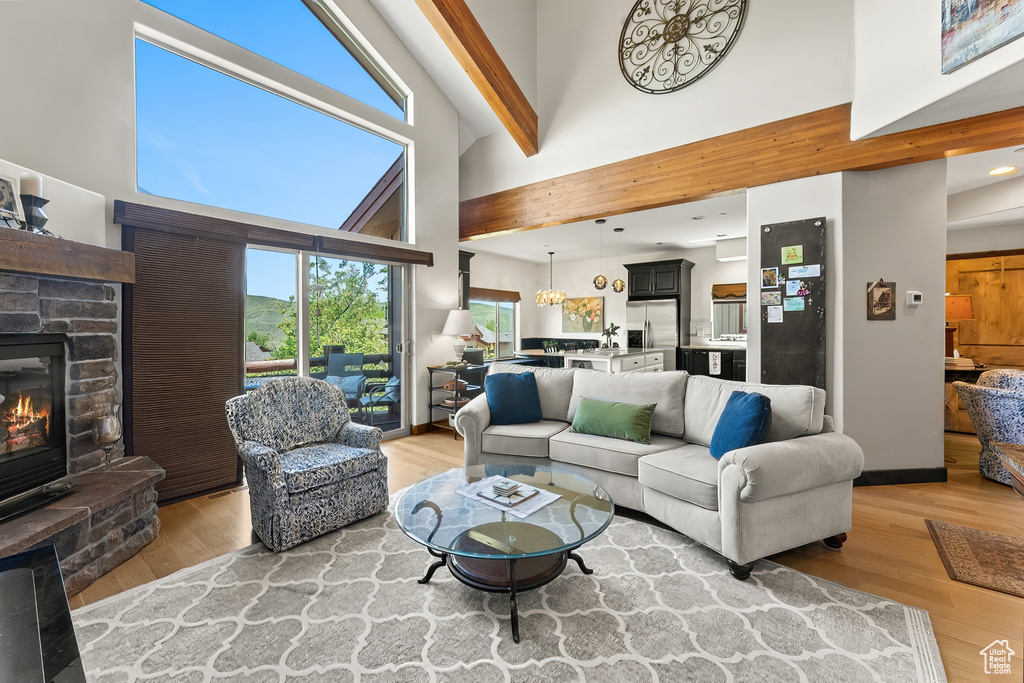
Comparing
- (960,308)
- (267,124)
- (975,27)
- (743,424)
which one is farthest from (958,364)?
(267,124)

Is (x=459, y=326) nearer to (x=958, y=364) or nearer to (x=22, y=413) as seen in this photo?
(x=22, y=413)

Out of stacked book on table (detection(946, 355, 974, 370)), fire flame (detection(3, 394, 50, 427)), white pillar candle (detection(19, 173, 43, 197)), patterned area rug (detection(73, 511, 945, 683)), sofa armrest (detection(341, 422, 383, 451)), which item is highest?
white pillar candle (detection(19, 173, 43, 197))

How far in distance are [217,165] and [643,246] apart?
255 inches

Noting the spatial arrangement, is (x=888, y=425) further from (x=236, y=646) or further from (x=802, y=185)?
(x=236, y=646)

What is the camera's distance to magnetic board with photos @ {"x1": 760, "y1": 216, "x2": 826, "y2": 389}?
3479mm

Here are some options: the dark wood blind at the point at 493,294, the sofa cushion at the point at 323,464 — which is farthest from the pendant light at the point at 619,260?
the sofa cushion at the point at 323,464

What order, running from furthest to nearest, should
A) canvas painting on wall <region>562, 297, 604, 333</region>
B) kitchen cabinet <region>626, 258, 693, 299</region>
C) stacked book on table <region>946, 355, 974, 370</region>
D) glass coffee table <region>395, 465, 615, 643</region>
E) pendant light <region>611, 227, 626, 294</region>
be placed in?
canvas painting on wall <region>562, 297, 604, 333</region> → kitchen cabinet <region>626, 258, 693, 299</region> → pendant light <region>611, 227, 626, 294</region> → stacked book on table <region>946, 355, 974, 370</region> → glass coffee table <region>395, 465, 615, 643</region>

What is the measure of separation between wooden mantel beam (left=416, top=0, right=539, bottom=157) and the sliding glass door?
2079mm

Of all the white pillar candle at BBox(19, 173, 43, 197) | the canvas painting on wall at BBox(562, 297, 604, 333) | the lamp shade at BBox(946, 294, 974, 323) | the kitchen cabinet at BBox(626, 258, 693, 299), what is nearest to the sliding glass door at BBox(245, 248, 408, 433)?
the white pillar candle at BBox(19, 173, 43, 197)

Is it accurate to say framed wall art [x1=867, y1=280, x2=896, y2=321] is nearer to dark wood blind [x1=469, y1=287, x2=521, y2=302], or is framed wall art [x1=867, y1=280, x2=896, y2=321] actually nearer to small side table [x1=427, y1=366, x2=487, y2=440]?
small side table [x1=427, y1=366, x2=487, y2=440]

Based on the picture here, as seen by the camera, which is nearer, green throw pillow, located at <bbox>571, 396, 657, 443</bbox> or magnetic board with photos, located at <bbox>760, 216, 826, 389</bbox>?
green throw pillow, located at <bbox>571, 396, 657, 443</bbox>

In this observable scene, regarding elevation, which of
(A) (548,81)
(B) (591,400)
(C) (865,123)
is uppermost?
(A) (548,81)

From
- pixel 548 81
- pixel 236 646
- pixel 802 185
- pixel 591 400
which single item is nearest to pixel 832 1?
pixel 802 185

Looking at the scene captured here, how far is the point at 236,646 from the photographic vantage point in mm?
1711
